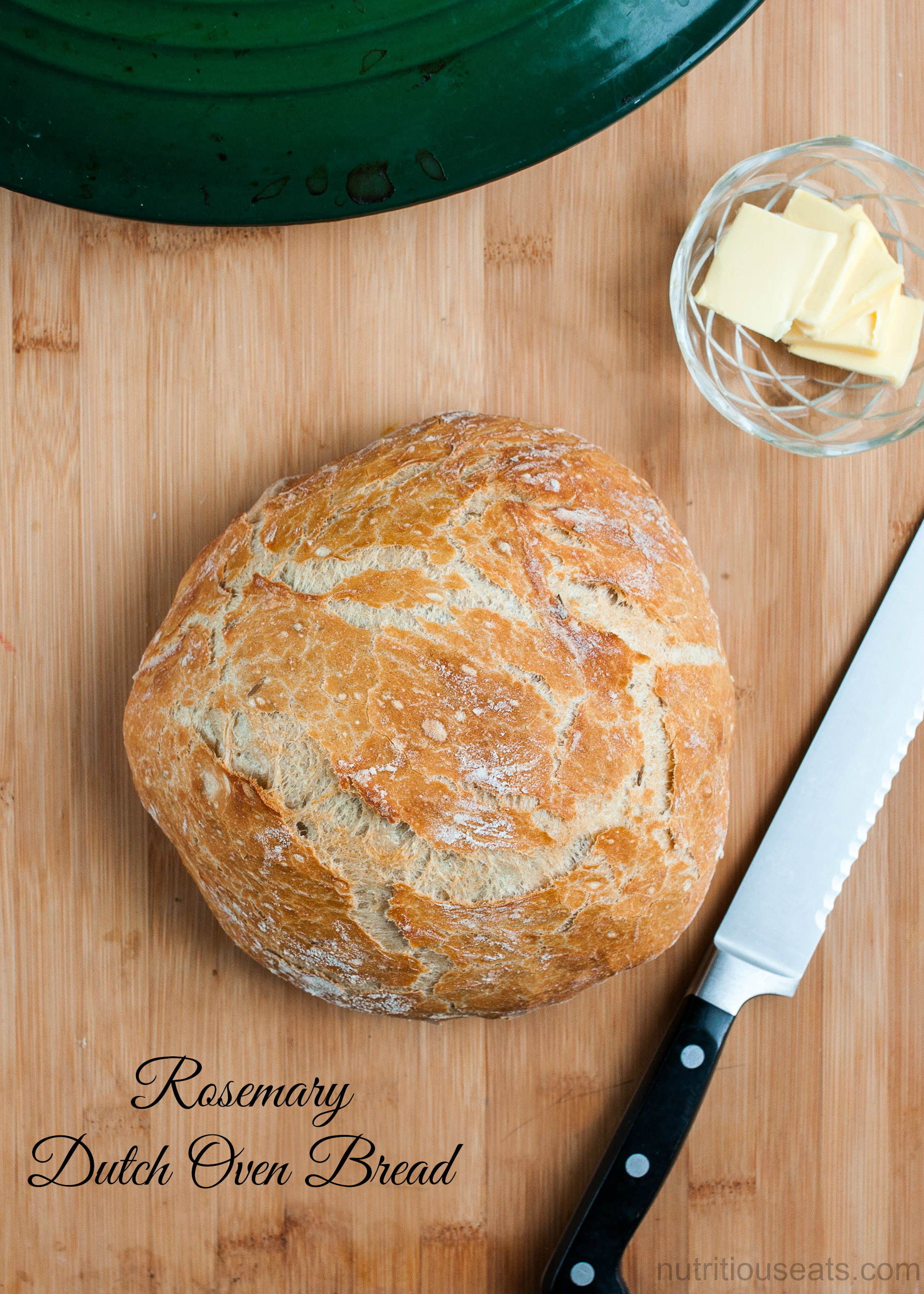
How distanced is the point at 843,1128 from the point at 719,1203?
172 mm

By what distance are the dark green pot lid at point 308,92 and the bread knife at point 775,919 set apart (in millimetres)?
648

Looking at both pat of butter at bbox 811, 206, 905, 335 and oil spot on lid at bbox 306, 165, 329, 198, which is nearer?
oil spot on lid at bbox 306, 165, 329, 198

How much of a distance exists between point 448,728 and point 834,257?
0.67 m

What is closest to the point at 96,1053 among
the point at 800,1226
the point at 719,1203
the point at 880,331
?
Answer: the point at 719,1203

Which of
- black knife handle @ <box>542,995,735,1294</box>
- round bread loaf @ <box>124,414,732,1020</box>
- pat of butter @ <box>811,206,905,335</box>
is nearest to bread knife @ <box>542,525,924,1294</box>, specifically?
black knife handle @ <box>542,995,735,1294</box>

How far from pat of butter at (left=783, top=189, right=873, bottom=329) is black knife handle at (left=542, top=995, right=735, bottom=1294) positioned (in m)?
0.77

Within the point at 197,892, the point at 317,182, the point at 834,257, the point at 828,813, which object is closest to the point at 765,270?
the point at 834,257

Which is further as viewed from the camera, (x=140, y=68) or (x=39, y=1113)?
(x=39, y=1113)

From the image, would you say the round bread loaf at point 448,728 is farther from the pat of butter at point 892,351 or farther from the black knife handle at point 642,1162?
the pat of butter at point 892,351

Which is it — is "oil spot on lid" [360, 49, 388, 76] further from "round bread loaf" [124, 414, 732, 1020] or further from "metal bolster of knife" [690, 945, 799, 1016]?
"metal bolster of knife" [690, 945, 799, 1016]

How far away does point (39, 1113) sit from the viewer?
108cm

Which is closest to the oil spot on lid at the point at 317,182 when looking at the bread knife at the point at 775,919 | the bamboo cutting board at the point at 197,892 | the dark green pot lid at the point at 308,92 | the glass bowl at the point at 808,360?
the dark green pot lid at the point at 308,92

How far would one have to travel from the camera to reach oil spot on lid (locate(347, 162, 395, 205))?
2.94 feet

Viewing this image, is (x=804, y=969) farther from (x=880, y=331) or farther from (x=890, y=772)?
(x=880, y=331)
